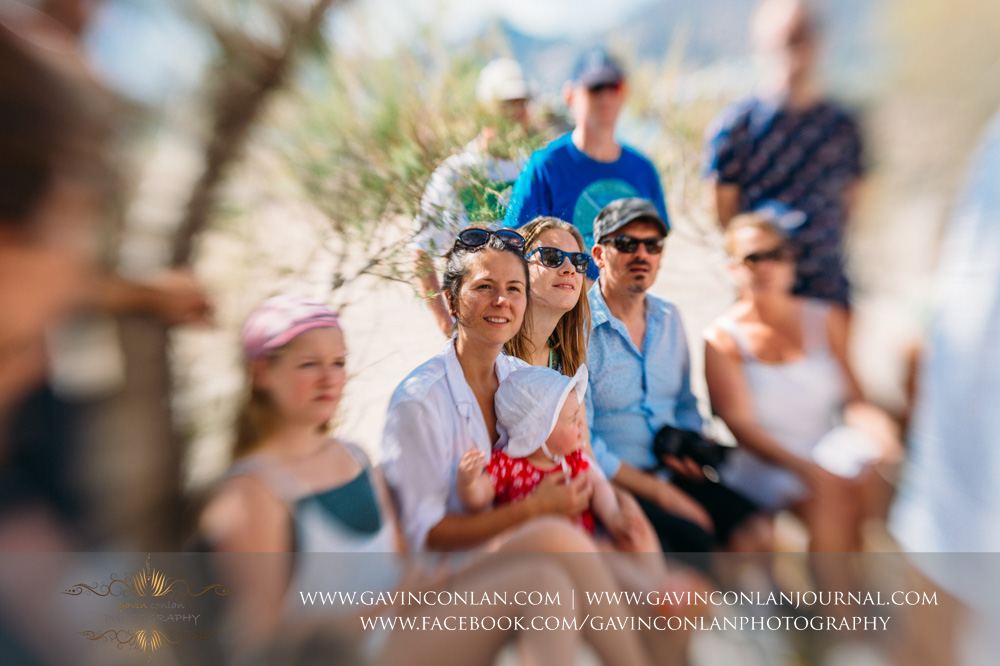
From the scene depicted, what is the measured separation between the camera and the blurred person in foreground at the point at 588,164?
1.54m

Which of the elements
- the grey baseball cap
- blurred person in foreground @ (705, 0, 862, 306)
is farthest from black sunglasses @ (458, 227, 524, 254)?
blurred person in foreground @ (705, 0, 862, 306)

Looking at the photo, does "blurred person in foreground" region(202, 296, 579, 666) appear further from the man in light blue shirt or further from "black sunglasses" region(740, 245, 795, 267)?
"black sunglasses" region(740, 245, 795, 267)

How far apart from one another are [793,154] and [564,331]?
2.92 feet

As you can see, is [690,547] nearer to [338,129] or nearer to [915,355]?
[915,355]

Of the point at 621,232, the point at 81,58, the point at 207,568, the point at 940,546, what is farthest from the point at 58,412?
the point at 940,546

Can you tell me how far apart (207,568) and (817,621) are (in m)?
1.70

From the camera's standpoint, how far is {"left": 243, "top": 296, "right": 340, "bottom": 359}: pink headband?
1199 millimetres

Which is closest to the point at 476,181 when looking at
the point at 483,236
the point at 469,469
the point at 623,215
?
the point at 483,236

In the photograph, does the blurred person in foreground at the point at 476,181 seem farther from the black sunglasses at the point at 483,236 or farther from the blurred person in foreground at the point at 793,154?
the blurred person in foreground at the point at 793,154

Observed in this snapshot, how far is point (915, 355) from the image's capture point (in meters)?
1.64

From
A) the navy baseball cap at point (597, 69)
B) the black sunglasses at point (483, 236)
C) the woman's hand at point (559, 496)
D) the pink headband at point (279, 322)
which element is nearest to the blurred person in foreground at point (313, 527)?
the pink headband at point (279, 322)

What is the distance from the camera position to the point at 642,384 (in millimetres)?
1697

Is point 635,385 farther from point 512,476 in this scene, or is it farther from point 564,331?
point 512,476

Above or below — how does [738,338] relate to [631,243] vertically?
below
